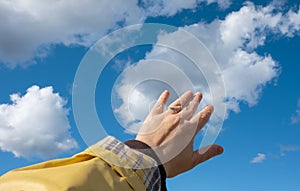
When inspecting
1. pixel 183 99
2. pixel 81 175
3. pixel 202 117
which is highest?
pixel 183 99

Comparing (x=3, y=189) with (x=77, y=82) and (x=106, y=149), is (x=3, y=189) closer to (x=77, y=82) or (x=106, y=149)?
(x=106, y=149)

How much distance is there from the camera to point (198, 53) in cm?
153

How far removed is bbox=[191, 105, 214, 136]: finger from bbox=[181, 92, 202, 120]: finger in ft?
0.14

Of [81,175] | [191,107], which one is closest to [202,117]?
[191,107]

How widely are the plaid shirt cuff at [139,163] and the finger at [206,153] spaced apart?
347 millimetres

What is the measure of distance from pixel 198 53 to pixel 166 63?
0.18m

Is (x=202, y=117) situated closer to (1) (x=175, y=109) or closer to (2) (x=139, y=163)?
(1) (x=175, y=109)

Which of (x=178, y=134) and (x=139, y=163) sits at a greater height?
(x=178, y=134)

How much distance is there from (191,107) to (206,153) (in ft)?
0.77

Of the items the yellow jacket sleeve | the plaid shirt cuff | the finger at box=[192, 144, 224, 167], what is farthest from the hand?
the yellow jacket sleeve

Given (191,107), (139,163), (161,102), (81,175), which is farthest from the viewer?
(161,102)

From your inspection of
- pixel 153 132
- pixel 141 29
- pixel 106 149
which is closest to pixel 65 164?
pixel 106 149

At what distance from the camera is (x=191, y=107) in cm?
169

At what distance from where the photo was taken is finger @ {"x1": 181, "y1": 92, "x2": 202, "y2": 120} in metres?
1.67
